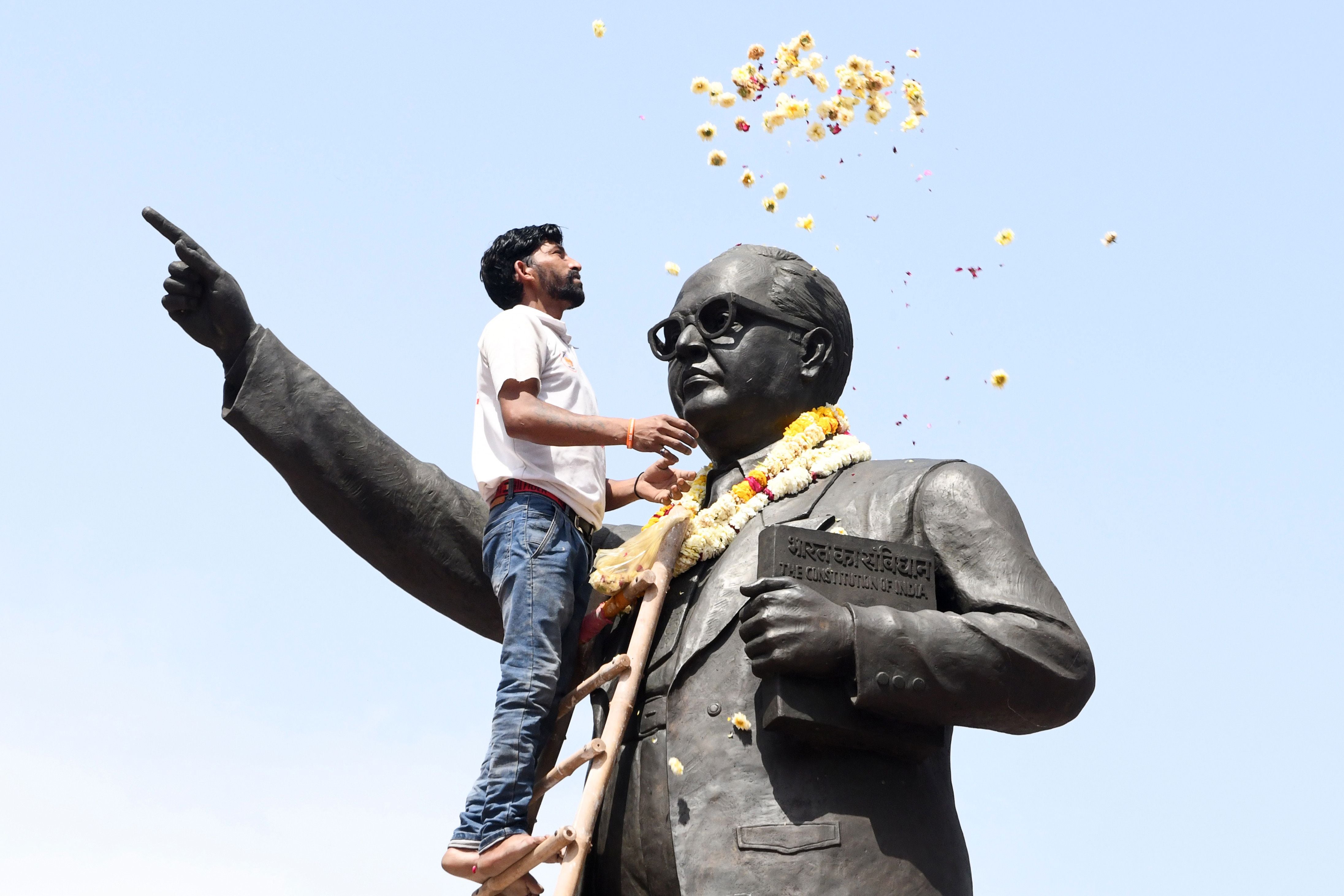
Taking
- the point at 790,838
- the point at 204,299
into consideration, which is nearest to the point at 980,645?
the point at 790,838

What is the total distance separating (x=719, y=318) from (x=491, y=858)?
7.77 ft

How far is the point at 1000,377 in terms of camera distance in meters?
7.87

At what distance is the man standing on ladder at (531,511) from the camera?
698 cm

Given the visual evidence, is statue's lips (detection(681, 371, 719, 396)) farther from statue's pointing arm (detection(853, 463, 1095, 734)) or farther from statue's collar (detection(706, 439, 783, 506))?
statue's pointing arm (detection(853, 463, 1095, 734))

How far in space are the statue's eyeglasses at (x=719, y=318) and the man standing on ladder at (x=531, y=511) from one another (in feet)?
1.32

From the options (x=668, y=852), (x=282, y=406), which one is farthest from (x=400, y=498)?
(x=668, y=852)

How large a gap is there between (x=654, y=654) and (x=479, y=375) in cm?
135

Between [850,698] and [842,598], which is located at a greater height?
[842,598]

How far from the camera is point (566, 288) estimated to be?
8.34 meters

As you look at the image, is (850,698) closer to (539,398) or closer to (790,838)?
(790,838)

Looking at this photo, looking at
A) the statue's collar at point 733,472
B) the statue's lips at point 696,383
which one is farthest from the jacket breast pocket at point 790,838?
the statue's lips at point 696,383

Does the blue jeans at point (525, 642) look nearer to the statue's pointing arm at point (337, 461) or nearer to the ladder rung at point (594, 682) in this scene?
the ladder rung at point (594, 682)

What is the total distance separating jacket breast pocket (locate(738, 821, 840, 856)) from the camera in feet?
22.0

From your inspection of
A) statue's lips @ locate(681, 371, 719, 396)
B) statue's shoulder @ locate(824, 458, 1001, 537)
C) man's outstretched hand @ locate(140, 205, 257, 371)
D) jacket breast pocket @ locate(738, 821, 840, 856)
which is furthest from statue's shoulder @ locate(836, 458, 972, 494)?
man's outstretched hand @ locate(140, 205, 257, 371)
